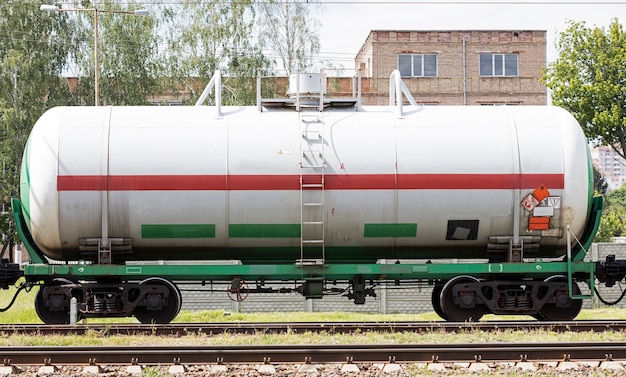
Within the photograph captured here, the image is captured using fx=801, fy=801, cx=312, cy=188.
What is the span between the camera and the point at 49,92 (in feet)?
128

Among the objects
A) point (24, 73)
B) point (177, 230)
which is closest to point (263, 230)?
point (177, 230)

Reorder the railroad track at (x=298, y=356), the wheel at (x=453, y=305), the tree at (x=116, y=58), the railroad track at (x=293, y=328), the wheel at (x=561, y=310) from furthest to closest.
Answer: the tree at (x=116, y=58), the wheel at (x=561, y=310), the wheel at (x=453, y=305), the railroad track at (x=293, y=328), the railroad track at (x=298, y=356)

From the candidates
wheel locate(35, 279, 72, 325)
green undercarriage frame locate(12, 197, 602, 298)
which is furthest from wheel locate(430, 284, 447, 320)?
wheel locate(35, 279, 72, 325)

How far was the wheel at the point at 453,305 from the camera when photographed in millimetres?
14867

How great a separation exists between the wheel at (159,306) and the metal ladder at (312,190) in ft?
7.91

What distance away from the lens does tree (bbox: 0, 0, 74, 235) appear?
37.6 meters

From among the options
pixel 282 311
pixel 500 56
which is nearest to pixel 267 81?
pixel 500 56

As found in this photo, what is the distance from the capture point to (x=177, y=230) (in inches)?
573

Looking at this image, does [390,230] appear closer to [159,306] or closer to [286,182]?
[286,182]

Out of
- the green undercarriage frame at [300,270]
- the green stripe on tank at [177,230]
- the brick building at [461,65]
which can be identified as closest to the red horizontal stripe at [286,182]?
the green stripe on tank at [177,230]

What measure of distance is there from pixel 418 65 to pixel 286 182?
124 ft

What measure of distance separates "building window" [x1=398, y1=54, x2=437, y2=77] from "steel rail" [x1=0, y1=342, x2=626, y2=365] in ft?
134

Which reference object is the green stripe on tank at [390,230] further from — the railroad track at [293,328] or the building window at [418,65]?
the building window at [418,65]

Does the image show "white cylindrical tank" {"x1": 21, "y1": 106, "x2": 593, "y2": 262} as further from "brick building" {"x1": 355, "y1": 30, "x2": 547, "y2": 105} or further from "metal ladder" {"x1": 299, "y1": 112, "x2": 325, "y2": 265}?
"brick building" {"x1": 355, "y1": 30, "x2": 547, "y2": 105}
